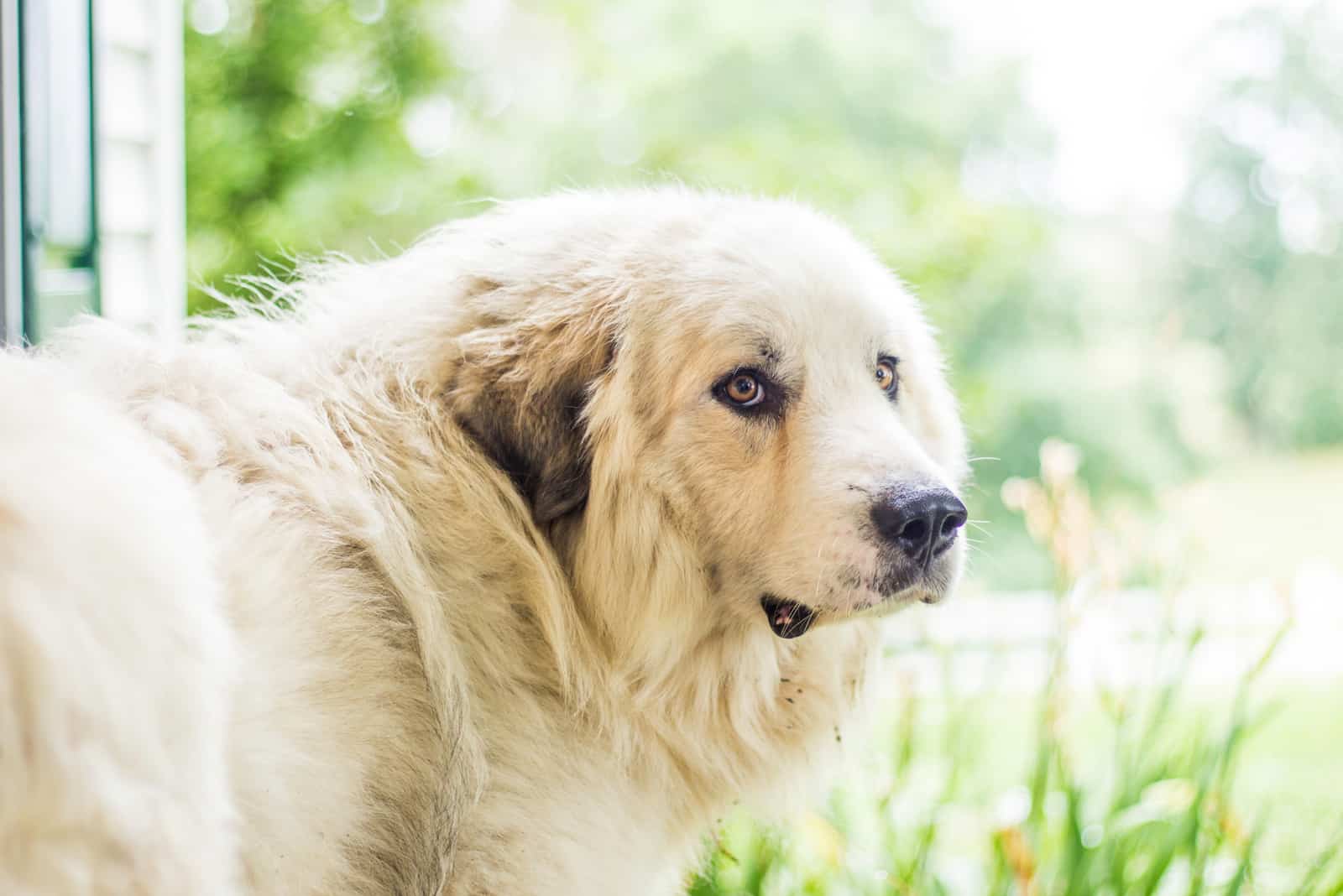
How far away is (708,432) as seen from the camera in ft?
5.03

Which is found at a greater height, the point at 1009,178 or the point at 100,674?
the point at 1009,178

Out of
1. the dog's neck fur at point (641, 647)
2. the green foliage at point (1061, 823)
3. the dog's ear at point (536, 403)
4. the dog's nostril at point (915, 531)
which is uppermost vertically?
the dog's ear at point (536, 403)

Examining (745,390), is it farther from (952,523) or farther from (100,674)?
(100,674)

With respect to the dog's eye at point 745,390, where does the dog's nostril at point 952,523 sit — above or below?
below

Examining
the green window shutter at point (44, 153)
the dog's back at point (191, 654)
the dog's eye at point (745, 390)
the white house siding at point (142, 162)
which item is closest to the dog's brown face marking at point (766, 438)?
the dog's eye at point (745, 390)

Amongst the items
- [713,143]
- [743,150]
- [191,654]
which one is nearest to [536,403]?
[191,654]

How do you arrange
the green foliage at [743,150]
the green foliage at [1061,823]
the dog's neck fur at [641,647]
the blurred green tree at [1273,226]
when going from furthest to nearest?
the green foliage at [743,150], the blurred green tree at [1273,226], the green foliage at [1061,823], the dog's neck fur at [641,647]

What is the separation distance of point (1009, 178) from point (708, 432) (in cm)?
469

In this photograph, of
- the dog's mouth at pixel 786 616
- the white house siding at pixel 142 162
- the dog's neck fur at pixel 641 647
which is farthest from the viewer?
the white house siding at pixel 142 162

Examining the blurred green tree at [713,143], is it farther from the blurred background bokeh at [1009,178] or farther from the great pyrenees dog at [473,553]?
the great pyrenees dog at [473,553]

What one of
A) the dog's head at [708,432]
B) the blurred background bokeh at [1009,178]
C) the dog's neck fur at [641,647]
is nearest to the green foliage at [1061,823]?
→ the dog's neck fur at [641,647]

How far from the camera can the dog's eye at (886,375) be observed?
1.71 m

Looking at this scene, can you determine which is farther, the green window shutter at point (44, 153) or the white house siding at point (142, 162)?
the white house siding at point (142, 162)

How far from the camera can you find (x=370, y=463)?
139cm
